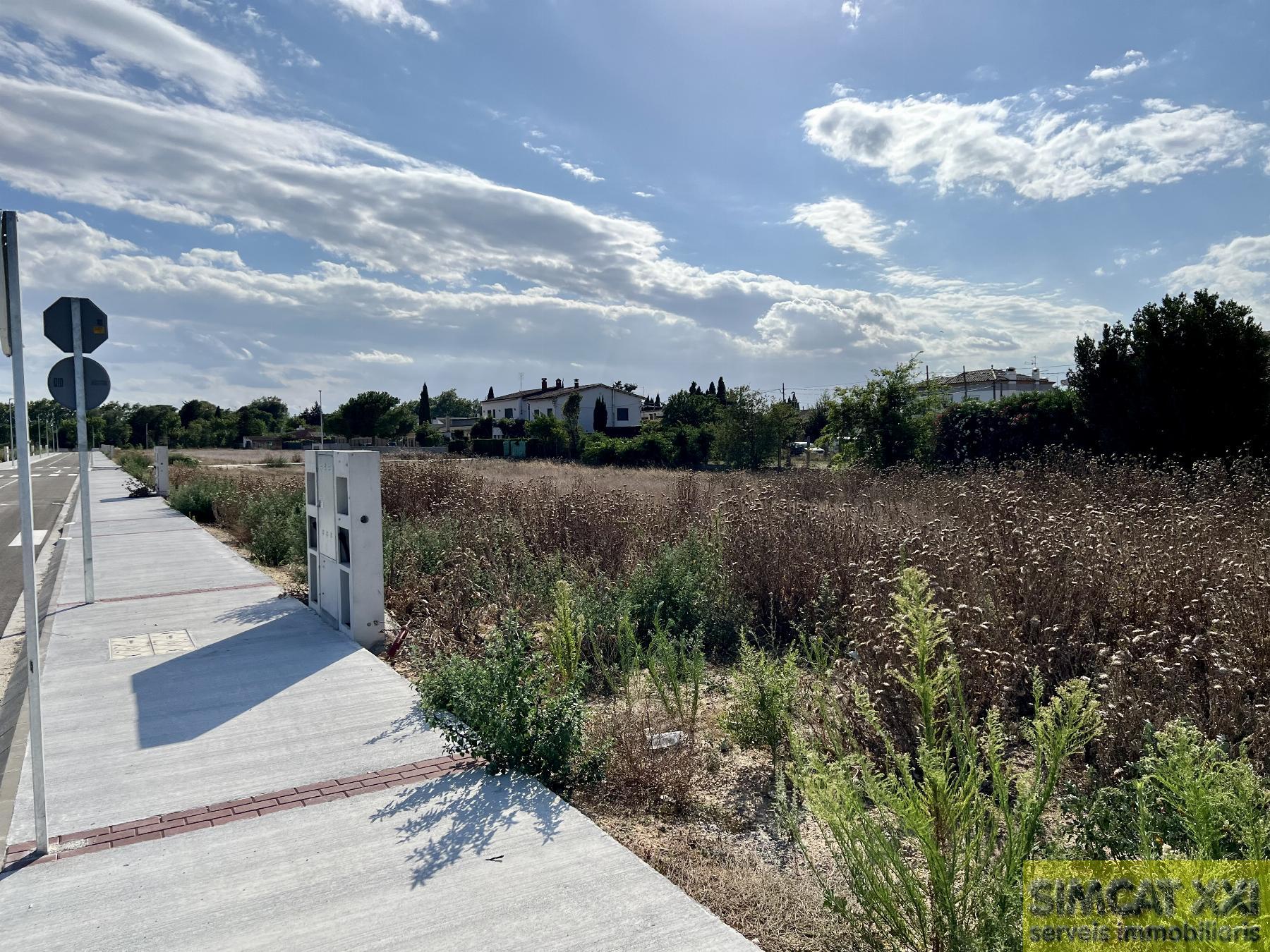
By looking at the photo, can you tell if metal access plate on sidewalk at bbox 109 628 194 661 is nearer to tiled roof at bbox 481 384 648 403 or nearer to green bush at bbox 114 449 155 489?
green bush at bbox 114 449 155 489

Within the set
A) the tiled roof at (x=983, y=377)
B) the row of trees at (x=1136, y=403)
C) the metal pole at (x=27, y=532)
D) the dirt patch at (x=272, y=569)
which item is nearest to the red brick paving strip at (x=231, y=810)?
the metal pole at (x=27, y=532)

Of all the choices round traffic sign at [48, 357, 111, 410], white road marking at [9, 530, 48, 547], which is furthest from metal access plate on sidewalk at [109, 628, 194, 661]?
white road marking at [9, 530, 48, 547]

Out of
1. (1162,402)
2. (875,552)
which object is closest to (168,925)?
(875,552)

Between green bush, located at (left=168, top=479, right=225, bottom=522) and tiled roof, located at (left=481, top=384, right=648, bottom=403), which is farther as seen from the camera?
tiled roof, located at (left=481, top=384, right=648, bottom=403)

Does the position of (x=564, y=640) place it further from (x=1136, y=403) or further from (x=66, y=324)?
(x=1136, y=403)

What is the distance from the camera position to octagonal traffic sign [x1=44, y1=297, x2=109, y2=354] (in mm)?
7980

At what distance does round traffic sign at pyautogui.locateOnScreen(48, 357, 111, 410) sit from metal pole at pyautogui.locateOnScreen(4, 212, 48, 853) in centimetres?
504

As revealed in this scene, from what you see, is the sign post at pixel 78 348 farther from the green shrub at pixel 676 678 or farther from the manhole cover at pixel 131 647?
the green shrub at pixel 676 678

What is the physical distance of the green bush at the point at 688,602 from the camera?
24.1 feet

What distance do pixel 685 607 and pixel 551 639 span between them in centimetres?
189

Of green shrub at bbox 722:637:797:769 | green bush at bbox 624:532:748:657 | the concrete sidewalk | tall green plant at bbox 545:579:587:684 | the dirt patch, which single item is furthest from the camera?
the dirt patch

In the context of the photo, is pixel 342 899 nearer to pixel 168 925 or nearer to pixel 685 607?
pixel 168 925

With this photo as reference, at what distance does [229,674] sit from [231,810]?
2513 mm

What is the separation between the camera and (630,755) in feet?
14.5
